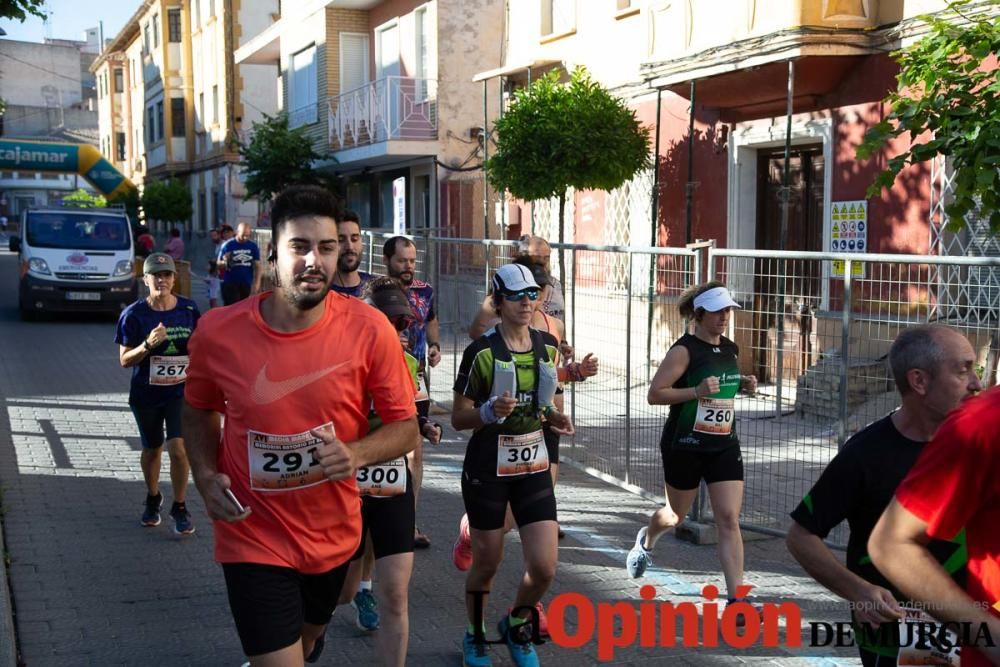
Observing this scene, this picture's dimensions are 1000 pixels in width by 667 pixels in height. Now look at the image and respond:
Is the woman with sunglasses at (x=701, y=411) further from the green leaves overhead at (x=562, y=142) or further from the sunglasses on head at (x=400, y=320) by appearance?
the green leaves overhead at (x=562, y=142)

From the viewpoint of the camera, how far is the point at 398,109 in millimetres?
23734

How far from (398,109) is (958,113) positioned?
18084mm

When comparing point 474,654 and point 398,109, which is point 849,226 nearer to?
point 474,654

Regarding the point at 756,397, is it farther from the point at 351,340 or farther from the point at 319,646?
the point at 351,340

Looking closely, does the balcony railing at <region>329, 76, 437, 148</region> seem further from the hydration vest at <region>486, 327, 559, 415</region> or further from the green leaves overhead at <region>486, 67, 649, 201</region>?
the hydration vest at <region>486, 327, 559, 415</region>

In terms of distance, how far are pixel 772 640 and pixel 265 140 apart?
22555mm

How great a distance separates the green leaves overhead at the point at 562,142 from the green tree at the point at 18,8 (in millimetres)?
6858

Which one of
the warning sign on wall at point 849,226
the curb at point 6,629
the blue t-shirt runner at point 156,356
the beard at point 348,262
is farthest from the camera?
the warning sign on wall at point 849,226

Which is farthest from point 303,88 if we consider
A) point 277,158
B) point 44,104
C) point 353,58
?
point 44,104

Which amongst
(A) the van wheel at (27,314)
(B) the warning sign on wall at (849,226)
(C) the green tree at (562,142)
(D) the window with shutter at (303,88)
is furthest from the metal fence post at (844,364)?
(D) the window with shutter at (303,88)

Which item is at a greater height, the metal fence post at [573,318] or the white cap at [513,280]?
the white cap at [513,280]

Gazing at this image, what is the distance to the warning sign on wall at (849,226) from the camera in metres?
12.6

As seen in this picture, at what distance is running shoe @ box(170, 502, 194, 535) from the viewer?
7.39 metres

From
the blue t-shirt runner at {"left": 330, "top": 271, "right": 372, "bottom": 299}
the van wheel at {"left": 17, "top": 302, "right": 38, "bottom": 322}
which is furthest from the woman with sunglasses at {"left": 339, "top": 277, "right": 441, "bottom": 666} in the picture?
the van wheel at {"left": 17, "top": 302, "right": 38, "bottom": 322}
